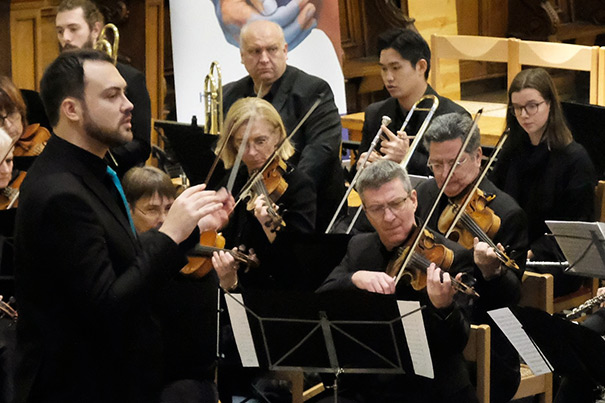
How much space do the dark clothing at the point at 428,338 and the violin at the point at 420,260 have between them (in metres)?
0.05

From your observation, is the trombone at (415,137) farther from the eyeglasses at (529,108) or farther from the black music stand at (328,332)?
the black music stand at (328,332)

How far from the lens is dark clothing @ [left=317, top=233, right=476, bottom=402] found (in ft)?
10.3

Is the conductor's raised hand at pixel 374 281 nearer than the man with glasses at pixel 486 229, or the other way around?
the conductor's raised hand at pixel 374 281

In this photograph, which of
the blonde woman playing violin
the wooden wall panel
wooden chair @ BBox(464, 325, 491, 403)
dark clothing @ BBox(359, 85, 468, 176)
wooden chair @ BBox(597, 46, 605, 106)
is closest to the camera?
wooden chair @ BBox(464, 325, 491, 403)

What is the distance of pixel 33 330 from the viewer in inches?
95.8

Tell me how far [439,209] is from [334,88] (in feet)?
8.52

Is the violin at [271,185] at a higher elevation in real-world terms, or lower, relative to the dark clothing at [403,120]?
lower

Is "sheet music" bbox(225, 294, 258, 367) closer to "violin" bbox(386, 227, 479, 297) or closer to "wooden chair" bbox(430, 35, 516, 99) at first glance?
"violin" bbox(386, 227, 479, 297)

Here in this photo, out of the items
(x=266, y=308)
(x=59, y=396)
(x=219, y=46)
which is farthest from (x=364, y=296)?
(x=219, y=46)

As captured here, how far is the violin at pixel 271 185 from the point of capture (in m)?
3.94

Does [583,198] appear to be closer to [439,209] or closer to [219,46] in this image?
[439,209]

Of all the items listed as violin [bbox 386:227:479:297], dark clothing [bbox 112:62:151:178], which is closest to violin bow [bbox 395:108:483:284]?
violin [bbox 386:227:479:297]

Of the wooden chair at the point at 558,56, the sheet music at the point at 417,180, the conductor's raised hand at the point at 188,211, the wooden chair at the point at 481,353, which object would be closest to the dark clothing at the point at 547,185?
the sheet music at the point at 417,180

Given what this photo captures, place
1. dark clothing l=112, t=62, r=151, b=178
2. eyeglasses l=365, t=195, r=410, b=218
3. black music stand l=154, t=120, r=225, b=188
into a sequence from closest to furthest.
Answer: eyeglasses l=365, t=195, r=410, b=218 < black music stand l=154, t=120, r=225, b=188 < dark clothing l=112, t=62, r=151, b=178
